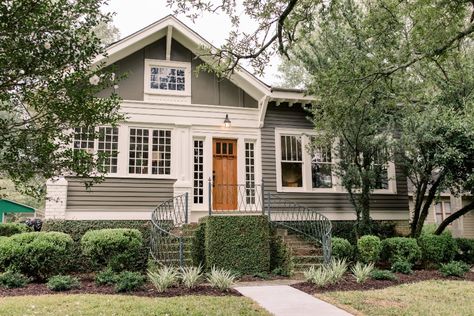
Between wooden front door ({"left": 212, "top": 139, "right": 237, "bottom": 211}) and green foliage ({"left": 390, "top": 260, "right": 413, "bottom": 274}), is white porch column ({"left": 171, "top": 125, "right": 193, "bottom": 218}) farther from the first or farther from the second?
green foliage ({"left": 390, "top": 260, "right": 413, "bottom": 274})

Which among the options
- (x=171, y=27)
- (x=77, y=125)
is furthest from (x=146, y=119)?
(x=77, y=125)

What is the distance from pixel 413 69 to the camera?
11.8 metres

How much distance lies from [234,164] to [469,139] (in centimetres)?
655

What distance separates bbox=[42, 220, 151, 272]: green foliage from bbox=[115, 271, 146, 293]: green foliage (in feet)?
8.63

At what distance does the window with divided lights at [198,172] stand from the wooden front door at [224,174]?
371 millimetres

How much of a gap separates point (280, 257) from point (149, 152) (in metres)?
4.98

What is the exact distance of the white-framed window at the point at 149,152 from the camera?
39.3 feet

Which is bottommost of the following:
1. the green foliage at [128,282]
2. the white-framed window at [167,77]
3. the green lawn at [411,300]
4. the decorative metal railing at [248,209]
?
the green lawn at [411,300]

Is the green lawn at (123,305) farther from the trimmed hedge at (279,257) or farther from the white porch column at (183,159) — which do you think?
the white porch column at (183,159)

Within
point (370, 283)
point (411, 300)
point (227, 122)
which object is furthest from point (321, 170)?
point (411, 300)

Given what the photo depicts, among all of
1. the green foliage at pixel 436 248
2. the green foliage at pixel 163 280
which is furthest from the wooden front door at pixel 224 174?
the green foliage at pixel 436 248

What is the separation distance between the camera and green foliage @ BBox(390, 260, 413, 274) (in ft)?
31.0

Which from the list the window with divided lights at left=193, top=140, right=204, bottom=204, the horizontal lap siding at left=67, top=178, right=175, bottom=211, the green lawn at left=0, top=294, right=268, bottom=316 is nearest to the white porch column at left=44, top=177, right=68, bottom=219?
the horizontal lap siding at left=67, top=178, right=175, bottom=211

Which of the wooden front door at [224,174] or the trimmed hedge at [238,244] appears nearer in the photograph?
the trimmed hedge at [238,244]
